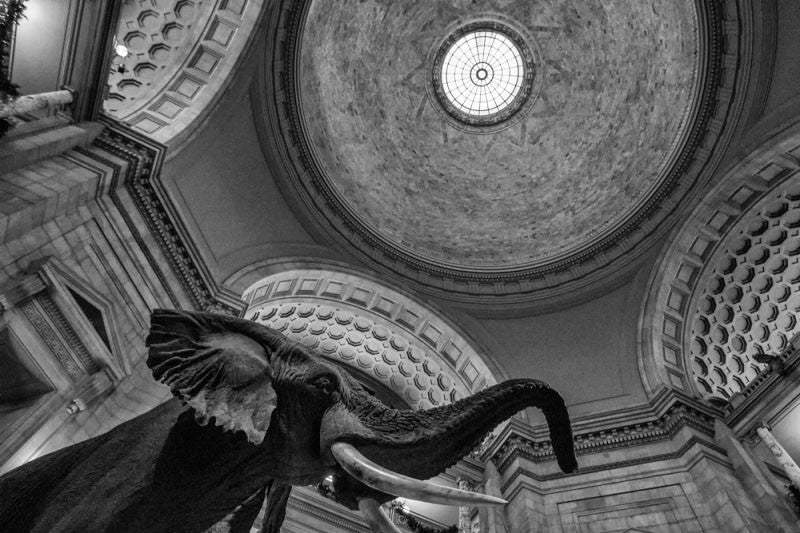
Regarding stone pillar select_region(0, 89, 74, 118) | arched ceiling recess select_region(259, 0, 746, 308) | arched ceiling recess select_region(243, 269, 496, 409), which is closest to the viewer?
stone pillar select_region(0, 89, 74, 118)

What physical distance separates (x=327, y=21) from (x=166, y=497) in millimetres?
12972

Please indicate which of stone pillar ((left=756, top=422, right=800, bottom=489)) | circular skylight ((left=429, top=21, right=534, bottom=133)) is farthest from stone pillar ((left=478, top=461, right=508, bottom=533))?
circular skylight ((left=429, top=21, right=534, bottom=133))

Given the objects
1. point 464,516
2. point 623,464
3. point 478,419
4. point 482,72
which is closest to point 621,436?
point 623,464

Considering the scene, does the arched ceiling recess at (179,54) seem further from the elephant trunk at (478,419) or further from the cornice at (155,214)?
the elephant trunk at (478,419)

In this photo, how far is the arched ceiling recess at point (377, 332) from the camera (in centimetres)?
1277

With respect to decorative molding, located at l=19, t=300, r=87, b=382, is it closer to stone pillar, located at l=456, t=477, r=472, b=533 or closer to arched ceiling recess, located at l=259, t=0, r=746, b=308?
arched ceiling recess, located at l=259, t=0, r=746, b=308

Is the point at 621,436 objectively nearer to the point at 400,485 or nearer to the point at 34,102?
the point at 400,485

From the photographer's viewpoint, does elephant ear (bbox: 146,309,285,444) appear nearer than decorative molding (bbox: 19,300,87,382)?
Yes

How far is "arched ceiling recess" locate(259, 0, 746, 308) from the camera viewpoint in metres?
12.1

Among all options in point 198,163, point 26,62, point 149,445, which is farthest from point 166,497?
point 198,163

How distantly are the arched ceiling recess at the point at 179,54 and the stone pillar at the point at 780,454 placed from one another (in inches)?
454

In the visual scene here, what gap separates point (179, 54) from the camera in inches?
408

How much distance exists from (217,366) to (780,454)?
389 inches

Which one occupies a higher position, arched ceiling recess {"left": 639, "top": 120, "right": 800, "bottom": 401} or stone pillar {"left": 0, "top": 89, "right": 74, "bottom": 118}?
arched ceiling recess {"left": 639, "top": 120, "right": 800, "bottom": 401}
